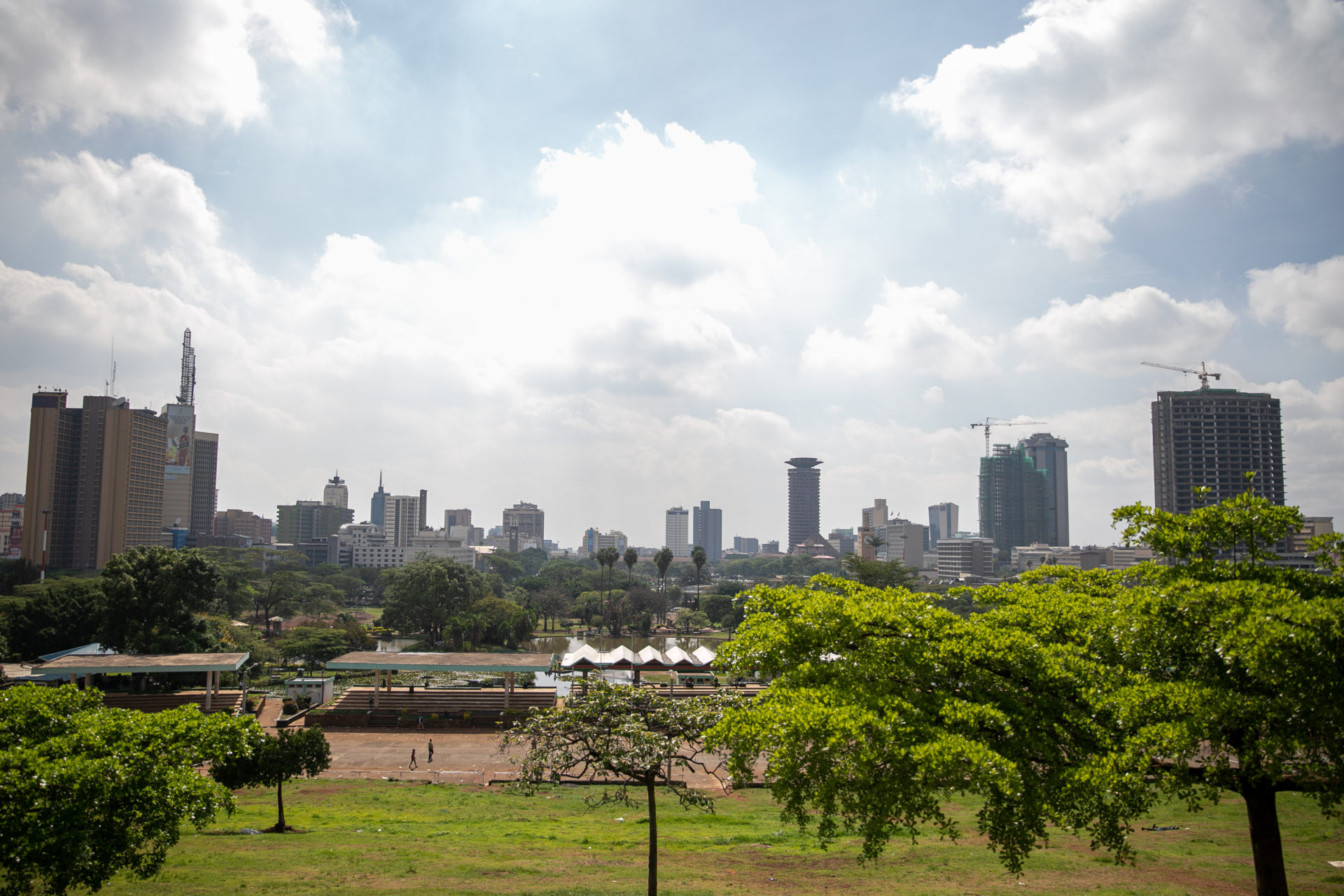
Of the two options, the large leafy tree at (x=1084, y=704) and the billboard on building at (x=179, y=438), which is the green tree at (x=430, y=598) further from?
the billboard on building at (x=179, y=438)

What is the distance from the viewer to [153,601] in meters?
42.8

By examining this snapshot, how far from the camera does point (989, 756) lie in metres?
8.06

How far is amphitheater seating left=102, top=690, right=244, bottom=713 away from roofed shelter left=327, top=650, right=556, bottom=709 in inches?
219

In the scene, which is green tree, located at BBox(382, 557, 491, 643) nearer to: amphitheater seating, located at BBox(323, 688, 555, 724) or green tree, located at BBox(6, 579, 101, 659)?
green tree, located at BBox(6, 579, 101, 659)

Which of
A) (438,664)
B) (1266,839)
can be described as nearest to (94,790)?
(1266,839)

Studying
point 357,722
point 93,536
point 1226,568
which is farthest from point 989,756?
point 93,536

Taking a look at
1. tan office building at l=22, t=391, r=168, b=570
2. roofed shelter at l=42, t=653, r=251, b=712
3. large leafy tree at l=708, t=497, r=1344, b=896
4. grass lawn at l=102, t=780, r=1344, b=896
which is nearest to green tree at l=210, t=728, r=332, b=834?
grass lawn at l=102, t=780, r=1344, b=896

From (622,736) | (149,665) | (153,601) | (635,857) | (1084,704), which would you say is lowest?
(635,857)

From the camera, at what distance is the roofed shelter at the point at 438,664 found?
110 feet

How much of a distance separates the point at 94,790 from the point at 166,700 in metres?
32.1

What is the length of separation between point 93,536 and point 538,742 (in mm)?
125979

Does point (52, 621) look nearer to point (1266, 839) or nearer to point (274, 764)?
point (274, 764)

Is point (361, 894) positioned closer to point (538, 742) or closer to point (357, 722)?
point (538, 742)

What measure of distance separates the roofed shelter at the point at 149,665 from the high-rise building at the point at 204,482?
176750 mm
